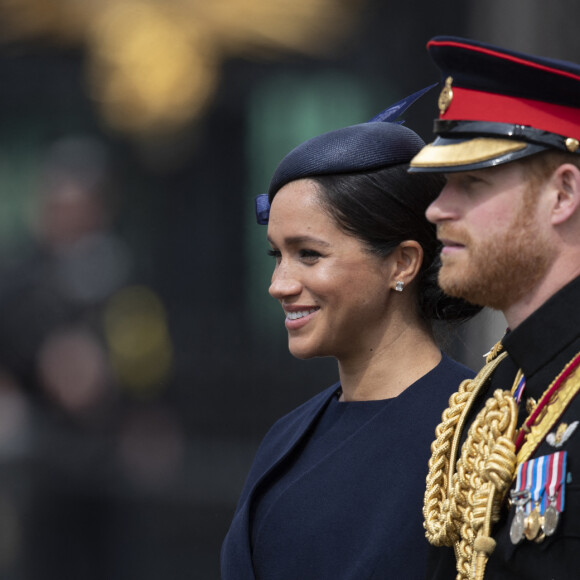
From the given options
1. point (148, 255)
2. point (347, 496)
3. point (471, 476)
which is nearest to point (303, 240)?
point (347, 496)

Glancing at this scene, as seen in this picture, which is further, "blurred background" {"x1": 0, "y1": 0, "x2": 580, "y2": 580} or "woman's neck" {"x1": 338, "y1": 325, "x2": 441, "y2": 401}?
"blurred background" {"x1": 0, "y1": 0, "x2": 580, "y2": 580}

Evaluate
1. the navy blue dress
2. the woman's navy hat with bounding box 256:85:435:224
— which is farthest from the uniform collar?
the woman's navy hat with bounding box 256:85:435:224

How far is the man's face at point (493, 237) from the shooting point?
1.86 metres

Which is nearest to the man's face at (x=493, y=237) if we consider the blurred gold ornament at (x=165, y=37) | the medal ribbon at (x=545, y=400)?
the medal ribbon at (x=545, y=400)

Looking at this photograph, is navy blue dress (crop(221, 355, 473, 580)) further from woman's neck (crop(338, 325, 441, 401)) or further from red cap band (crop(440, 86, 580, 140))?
red cap band (crop(440, 86, 580, 140))

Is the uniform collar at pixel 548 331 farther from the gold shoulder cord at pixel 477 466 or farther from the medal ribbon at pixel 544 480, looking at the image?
the medal ribbon at pixel 544 480

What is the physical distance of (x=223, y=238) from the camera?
17.1 feet

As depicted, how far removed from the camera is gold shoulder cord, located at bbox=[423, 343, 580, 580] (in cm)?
186

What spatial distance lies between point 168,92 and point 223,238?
74cm

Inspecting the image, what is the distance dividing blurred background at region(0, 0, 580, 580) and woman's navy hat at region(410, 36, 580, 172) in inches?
119

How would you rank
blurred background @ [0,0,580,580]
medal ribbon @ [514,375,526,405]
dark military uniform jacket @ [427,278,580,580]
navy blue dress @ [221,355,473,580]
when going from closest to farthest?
dark military uniform jacket @ [427,278,580,580] → medal ribbon @ [514,375,526,405] → navy blue dress @ [221,355,473,580] → blurred background @ [0,0,580,580]

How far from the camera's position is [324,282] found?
2.58m

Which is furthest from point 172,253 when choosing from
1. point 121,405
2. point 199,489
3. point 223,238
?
point 199,489

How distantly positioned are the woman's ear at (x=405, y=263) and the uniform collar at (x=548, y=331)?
0.68 m
